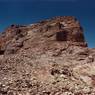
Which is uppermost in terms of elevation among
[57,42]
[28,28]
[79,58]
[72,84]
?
[28,28]

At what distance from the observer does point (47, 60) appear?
102 feet

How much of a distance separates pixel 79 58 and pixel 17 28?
17.5 m

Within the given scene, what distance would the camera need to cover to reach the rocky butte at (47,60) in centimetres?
2105

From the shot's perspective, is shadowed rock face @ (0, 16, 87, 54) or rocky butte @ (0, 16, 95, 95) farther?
shadowed rock face @ (0, 16, 87, 54)

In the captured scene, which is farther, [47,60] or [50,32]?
[50,32]

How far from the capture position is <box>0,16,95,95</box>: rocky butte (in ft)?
69.1

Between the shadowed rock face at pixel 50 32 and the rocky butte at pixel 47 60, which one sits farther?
the shadowed rock face at pixel 50 32

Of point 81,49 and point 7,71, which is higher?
point 81,49

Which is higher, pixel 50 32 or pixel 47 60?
pixel 50 32

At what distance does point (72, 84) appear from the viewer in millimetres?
22391

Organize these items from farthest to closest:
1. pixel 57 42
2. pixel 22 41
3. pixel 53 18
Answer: pixel 53 18
pixel 22 41
pixel 57 42

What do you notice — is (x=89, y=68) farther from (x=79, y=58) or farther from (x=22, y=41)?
(x=22, y=41)

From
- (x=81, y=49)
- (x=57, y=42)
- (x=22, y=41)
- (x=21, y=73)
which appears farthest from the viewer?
(x=22, y=41)

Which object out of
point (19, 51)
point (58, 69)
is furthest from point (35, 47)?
point (58, 69)
